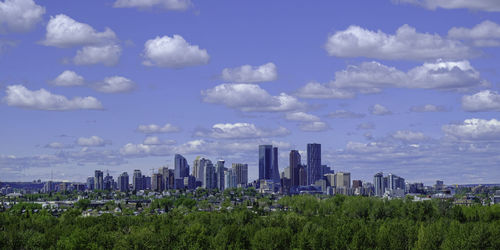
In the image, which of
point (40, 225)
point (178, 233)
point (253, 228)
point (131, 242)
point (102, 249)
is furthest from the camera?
point (40, 225)

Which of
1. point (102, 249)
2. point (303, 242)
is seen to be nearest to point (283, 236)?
point (303, 242)

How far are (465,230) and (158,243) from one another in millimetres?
67419

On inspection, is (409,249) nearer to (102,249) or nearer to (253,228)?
(253,228)

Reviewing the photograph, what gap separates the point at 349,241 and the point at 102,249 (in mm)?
53382

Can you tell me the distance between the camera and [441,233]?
155 metres

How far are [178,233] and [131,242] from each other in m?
14.7

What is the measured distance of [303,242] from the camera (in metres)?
148

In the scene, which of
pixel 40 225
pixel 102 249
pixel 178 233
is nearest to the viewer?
pixel 102 249

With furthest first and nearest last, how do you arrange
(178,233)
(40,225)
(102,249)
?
(40,225) → (178,233) → (102,249)

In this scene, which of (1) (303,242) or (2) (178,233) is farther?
(2) (178,233)

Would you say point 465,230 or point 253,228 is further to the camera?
point 253,228

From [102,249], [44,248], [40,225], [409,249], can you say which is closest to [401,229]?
[409,249]

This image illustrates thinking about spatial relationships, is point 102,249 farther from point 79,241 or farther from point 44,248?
point 44,248

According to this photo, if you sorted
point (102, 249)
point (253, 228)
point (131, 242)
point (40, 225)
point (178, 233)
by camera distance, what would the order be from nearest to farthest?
1. point (102, 249)
2. point (131, 242)
3. point (178, 233)
4. point (253, 228)
5. point (40, 225)
